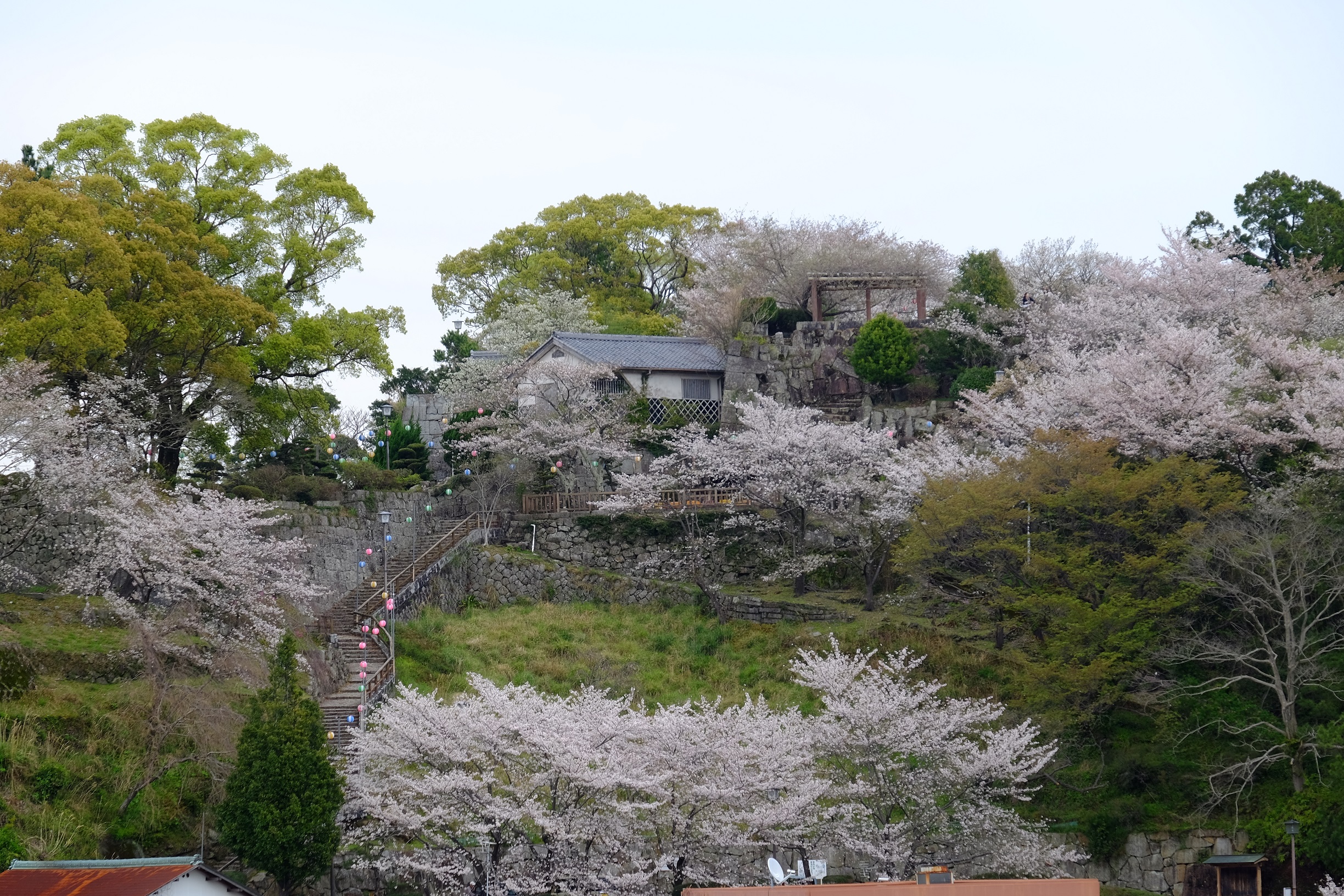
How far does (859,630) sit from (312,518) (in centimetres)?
1334

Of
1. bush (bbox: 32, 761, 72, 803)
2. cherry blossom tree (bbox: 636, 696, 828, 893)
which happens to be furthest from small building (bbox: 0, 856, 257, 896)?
cherry blossom tree (bbox: 636, 696, 828, 893)

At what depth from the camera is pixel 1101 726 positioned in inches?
1111

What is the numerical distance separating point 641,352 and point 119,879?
2625 centimetres

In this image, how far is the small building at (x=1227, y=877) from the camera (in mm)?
24156

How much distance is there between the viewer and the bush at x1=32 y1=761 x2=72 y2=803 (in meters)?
23.6

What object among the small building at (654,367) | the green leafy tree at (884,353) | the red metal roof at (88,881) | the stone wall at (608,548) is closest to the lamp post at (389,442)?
the small building at (654,367)

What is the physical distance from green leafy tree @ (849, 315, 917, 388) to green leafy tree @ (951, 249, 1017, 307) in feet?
9.16

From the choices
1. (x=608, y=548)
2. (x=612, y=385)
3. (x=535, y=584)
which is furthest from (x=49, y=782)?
(x=612, y=385)

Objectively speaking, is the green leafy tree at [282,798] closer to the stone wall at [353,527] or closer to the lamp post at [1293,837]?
the stone wall at [353,527]

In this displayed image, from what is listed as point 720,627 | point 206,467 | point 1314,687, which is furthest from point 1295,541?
point 206,467

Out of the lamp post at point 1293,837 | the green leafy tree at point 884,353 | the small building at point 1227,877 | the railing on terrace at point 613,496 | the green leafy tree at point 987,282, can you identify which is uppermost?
the green leafy tree at point 987,282

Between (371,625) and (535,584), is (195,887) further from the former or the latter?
(535,584)

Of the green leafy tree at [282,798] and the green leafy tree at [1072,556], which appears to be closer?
the green leafy tree at [282,798]

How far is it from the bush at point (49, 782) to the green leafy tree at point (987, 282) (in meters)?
28.4
